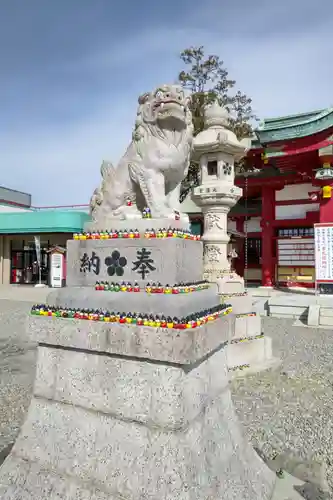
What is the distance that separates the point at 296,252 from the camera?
14.2 m

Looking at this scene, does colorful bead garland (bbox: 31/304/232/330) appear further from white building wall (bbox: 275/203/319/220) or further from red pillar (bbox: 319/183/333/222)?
white building wall (bbox: 275/203/319/220)

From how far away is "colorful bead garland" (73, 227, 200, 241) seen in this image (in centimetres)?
266

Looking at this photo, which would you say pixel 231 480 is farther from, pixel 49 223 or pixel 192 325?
pixel 49 223

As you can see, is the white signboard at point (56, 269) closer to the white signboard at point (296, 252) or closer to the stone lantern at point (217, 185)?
the white signboard at point (296, 252)

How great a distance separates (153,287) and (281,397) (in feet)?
10.5

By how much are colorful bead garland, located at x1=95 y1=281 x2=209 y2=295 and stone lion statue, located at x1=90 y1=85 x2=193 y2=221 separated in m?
0.65

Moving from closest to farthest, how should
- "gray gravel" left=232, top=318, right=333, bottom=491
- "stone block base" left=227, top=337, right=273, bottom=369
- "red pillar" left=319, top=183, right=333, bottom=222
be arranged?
"gray gravel" left=232, top=318, right=333, bottom=491 → "stone block base" left=227, top=337, right=273, bottom=369 → "red pillar" left=319, top=183, right=333, bottom=222

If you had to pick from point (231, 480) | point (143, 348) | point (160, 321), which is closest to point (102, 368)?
point (143, 348)

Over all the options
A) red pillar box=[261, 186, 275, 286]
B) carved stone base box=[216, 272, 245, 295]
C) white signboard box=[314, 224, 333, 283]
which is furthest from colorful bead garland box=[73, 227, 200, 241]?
red pillar box=[261, 186, 275, 286]

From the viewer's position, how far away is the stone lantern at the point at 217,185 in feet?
21.8

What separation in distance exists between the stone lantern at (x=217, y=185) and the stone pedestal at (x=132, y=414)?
382cm

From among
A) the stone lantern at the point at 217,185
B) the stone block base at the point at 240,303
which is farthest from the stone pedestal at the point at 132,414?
the stone lantern at the point at 217,185

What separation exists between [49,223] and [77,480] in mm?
15940

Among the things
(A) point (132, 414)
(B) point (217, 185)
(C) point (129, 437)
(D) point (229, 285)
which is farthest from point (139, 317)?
(B) point (217, 185)
